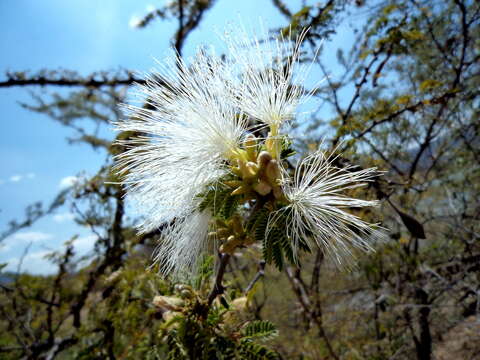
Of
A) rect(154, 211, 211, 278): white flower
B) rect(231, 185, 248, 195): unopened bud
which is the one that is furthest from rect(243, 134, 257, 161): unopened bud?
rect(154, 211, 211, 278): white flower

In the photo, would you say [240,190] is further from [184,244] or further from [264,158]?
[184,244]

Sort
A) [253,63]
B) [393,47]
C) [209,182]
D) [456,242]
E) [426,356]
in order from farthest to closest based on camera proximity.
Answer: [456,242], [426,356], [393,47], [253,63], [209,182]

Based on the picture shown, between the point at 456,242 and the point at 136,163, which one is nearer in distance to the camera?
the point at 136,163

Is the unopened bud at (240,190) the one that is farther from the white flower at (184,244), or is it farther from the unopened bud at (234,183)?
the white flower at (184,244)

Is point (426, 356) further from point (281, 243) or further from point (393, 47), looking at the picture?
point (281, 243)

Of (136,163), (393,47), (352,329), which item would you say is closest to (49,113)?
(136,163)

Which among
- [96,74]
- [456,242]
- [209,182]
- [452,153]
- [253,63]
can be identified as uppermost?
[96,74]

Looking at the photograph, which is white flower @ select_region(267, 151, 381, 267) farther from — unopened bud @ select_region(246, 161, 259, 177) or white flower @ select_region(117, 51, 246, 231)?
white flower @ select_region(117, 51, 246, 231)
